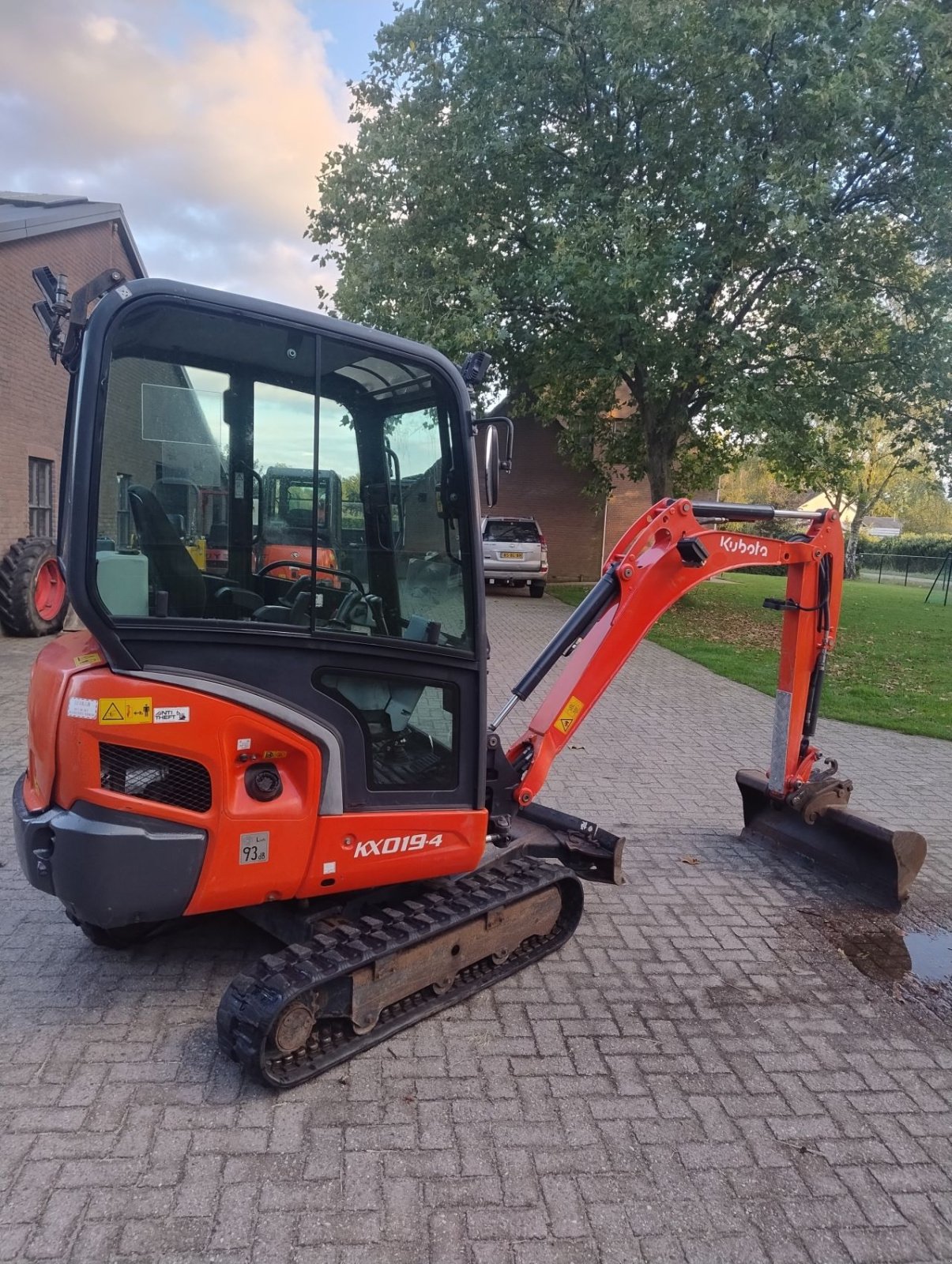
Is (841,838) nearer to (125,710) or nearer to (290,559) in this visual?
(290,559)

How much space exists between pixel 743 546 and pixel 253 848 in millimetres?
3009

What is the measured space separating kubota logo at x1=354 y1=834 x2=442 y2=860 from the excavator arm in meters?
0.52

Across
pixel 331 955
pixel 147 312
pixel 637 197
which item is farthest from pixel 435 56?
pixel 331 955

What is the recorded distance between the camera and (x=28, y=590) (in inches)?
447

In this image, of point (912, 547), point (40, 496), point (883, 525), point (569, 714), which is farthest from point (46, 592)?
point (883, 525)

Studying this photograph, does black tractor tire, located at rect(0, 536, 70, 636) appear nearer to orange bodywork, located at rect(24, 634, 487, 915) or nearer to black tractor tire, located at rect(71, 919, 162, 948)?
black tractor tire, located at rect(71, 919, 162, 948)

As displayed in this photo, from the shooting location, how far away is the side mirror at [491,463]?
348 centimetres

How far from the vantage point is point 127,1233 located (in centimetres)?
248

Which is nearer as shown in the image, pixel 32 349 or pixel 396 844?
pixel 396 844

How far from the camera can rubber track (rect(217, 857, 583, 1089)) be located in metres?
3.06

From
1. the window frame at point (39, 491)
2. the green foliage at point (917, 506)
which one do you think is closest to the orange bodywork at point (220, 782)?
the window frame at point (39, 491)

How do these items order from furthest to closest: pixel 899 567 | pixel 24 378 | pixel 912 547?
pixel 912 547, pixel 899 567, pixel 24 378

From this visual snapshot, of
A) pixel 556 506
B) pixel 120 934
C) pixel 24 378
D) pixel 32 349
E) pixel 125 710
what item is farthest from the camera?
pixel 556 506

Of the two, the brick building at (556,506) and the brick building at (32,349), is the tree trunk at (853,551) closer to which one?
the brick building at (556,506)
